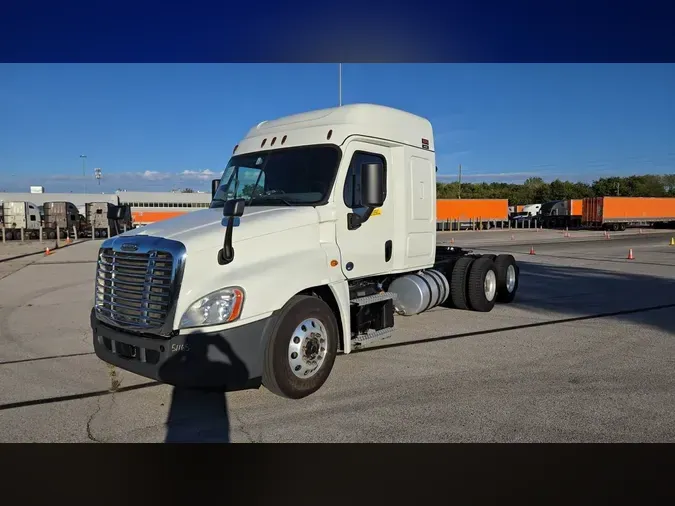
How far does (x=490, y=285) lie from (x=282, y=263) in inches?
226

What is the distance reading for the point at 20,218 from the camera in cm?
3388

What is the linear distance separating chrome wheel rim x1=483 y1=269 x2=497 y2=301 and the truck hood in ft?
16.6

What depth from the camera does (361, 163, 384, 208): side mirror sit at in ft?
16.9

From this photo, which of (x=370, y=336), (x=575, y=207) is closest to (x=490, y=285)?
(x=370, y=336)

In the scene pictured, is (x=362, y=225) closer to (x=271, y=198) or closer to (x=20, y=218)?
(x=271, y=198)

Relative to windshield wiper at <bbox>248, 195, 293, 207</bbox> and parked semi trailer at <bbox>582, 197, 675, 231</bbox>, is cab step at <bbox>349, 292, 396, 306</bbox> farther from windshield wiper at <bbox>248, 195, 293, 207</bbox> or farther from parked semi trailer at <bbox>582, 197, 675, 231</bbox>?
parked semi trailer at <bbox>582, 197, 675, 231</bbox>

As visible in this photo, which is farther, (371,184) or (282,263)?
(371,184)

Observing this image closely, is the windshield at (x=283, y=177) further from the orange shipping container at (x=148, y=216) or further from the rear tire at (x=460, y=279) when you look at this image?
the orange shipping container at (x=148, y=216)

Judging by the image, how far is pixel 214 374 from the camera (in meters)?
4.04

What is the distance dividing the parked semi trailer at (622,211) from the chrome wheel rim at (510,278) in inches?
1571

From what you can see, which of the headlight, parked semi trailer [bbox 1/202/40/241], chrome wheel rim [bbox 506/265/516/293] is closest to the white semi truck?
the headlight

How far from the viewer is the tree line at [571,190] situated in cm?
8906

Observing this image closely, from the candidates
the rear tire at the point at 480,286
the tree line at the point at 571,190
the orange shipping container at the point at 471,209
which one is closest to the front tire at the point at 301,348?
the rear tire at the point at 480,286
